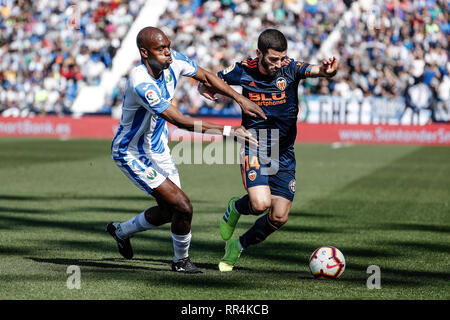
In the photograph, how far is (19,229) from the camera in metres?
10.1

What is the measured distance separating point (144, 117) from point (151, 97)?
0.47 m

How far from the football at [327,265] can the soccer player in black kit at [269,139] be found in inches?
25.8

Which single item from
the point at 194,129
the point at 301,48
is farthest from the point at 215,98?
the point at 301,48

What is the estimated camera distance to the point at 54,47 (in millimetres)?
33844

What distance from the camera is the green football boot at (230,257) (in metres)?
7.52

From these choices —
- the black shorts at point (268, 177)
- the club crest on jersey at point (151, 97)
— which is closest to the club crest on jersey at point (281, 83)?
the black shorts at point (268, 177)

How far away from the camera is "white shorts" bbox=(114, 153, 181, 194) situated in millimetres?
7363

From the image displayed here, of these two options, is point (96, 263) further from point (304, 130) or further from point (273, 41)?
point (304, 130)

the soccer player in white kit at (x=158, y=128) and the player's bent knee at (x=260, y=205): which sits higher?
the soccer player in white kit at (x=158, y=128)

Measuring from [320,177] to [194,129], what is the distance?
10545 millimetres

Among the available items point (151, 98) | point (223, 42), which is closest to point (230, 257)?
point (151, 98)

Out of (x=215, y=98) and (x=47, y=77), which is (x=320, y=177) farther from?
(x=47, y=77)

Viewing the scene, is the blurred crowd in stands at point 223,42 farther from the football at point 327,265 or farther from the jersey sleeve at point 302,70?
the football at point 327,265
